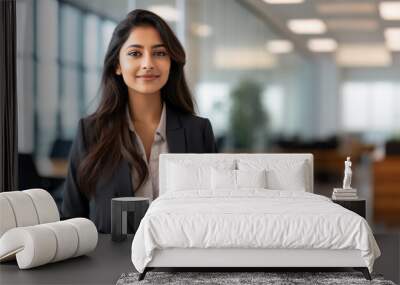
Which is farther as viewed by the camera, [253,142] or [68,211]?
[253,142]

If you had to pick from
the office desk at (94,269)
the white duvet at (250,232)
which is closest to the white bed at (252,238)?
the white duvet at (250,232)

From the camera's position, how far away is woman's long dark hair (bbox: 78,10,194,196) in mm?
5645

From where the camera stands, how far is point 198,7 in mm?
10484

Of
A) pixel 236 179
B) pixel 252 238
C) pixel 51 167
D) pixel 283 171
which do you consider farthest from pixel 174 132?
pixel 51 167

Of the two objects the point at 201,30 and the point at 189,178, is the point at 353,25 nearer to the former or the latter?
the point at 201,30

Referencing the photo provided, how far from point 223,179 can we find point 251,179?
0.21 m

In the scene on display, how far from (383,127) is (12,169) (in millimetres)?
4297

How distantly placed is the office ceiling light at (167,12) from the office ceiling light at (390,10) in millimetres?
2528

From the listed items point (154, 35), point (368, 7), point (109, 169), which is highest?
point (368, 7)

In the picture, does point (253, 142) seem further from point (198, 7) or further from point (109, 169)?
point (109, 169)

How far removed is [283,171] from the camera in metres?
6.33

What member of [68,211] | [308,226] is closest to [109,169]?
[68,211]

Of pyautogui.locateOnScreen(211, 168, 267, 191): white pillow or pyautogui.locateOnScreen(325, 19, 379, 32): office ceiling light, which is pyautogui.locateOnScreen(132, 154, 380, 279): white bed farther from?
pyautogui.locateOnScreen(325, 19, 379, 32): office ceiling light

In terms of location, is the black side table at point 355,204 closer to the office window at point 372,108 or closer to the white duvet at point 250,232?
the white duvet at point 250,232
